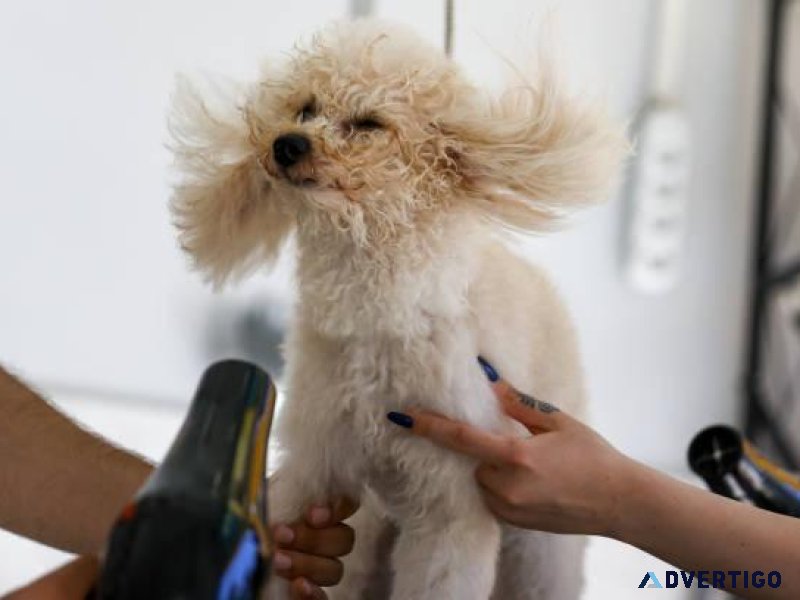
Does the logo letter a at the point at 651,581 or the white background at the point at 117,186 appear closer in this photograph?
the logo letter a at the point at 651,581

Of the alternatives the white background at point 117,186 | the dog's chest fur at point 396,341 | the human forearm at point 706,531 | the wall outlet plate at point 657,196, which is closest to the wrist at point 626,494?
the human forearm at point 706,531

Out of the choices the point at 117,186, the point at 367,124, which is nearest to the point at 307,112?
the point at 367,124

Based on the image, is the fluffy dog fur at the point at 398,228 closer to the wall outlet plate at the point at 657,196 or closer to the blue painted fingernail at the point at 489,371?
A: the blue painted fingernail at the point at 489,371

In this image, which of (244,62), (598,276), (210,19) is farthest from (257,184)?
(598,276)

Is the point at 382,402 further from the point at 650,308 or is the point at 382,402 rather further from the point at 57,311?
the point at 650,308

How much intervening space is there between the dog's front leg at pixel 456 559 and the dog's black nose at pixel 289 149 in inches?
12.0

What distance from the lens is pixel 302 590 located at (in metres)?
0.81

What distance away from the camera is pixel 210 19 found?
5.05ft

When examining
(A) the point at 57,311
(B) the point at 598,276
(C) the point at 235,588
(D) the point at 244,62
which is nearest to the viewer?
(C) the point at 235,588

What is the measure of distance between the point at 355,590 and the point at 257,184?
421 mm

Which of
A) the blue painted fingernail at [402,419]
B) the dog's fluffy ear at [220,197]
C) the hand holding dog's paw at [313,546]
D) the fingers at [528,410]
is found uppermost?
the dog's fluffy ear at [220,197]

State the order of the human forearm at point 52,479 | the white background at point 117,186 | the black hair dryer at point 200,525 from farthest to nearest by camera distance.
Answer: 1. the white background at point 117,186
2. the human forearm at point 52,479
3. the black hair dryer at point 200,525

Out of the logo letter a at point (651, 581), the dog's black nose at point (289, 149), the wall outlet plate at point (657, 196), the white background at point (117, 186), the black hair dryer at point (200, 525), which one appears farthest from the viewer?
the wall outlet plate at point (657, 196)

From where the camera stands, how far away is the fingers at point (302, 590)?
810 millimetres
